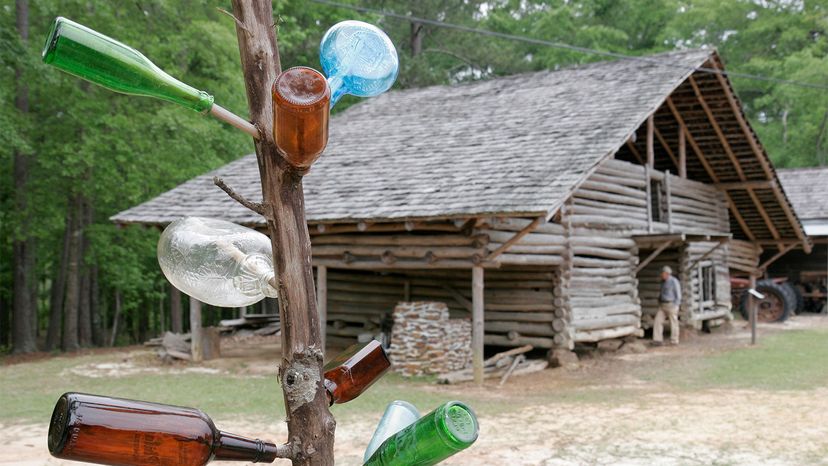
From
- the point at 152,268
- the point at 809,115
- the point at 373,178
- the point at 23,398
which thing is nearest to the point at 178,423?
the point at 23,398

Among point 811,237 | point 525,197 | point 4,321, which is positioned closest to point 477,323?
point 525,197

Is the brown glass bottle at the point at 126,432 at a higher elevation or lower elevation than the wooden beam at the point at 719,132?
lower

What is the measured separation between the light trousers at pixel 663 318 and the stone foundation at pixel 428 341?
18.9 feet

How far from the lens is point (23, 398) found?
11.2 meters

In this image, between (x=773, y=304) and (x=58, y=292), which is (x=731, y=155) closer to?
(x=773, y=304)

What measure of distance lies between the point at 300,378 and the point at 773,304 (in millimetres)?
23229

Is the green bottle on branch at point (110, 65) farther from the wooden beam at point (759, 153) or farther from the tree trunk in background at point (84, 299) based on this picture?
the tree trunk in background at point (84, 299)

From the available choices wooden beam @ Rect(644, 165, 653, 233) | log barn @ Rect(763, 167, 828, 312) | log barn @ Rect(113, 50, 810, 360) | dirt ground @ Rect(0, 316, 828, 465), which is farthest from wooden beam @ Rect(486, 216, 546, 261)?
log barn @ Rect(763, 167, 828, 312)

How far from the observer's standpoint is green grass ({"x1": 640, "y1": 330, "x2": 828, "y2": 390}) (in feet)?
38.3

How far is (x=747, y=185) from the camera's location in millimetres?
19438

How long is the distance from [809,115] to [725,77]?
21.2m

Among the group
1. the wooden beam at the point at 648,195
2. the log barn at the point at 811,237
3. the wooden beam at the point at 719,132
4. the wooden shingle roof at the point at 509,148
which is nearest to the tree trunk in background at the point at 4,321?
the wooden shingle roof at the point at 509,148

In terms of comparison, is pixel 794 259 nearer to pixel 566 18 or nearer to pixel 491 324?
pixel 566 18

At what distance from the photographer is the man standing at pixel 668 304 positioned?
Result: 16328 millimetres
